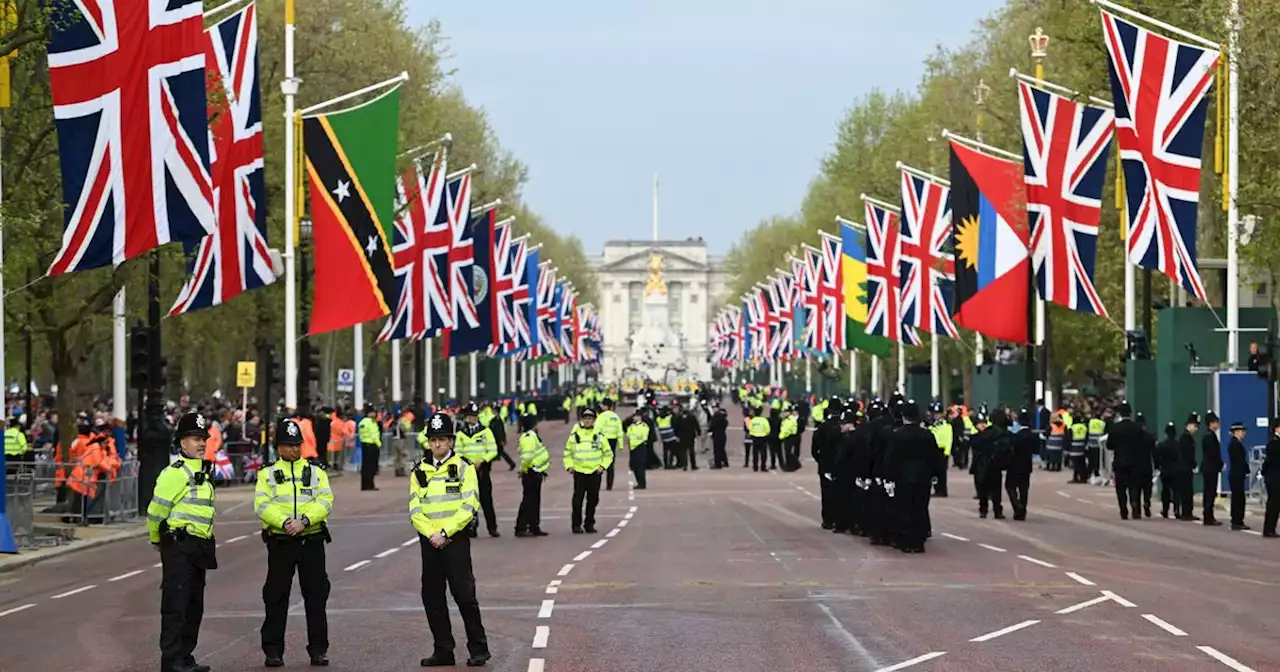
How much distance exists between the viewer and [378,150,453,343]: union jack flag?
1930 inches

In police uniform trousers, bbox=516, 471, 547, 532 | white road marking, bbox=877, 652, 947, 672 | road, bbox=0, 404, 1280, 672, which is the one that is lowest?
road, bbox=0, 404, 1280, 672

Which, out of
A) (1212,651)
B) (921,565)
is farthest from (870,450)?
(1212,651)

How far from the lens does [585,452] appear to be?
3080cm

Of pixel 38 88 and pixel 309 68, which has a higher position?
pixel 309 68

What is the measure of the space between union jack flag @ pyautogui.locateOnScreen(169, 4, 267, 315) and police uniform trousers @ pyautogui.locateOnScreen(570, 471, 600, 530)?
646 centimetres

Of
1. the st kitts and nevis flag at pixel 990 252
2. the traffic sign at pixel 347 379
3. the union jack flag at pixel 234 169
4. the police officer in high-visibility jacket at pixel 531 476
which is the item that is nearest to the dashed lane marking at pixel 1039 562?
the police officer in high-visibility jacket at pixel 531 476

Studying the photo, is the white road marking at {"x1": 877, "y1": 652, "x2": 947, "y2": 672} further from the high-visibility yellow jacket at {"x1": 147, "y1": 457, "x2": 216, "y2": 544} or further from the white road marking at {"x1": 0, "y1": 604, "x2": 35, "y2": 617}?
the white road marking at {"x1": 0, "y1": 604, "x2": 35, "y2": 617}

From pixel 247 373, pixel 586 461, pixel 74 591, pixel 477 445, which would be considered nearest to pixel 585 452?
pixel 586 461

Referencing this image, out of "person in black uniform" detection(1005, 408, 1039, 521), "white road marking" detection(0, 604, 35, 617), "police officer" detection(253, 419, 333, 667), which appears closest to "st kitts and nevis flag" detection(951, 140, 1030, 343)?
"person in black uniform" detection(1005, 408, 1039, 521)

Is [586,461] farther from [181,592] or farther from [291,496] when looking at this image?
[181,592]

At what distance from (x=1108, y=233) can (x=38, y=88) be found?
104 feet

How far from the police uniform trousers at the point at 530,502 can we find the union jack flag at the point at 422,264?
1783cm

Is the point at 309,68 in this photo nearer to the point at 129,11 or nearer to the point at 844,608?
the point at 129,11

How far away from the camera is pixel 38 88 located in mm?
35125
